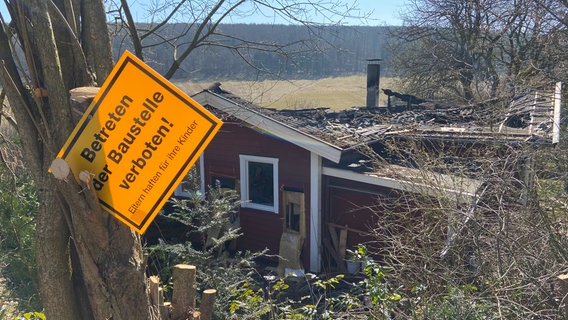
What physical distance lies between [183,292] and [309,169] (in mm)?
6354

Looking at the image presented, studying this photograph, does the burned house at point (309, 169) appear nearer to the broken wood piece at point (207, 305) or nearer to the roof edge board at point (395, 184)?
the roof edge board at point (395, 184)

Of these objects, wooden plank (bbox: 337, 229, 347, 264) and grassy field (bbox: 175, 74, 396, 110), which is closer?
grassy field (bbox: 175, 74, 396, 110)

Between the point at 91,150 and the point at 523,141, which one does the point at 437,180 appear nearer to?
the point at 523,141

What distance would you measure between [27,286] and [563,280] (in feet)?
28.1

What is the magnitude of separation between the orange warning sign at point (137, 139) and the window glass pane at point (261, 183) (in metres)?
7.86

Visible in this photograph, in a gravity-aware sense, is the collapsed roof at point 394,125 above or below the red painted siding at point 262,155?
above

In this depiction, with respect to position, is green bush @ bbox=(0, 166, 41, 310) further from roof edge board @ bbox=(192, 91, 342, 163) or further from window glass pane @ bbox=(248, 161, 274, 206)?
window glass pane @ bbox=(248, 161, 274, 206)

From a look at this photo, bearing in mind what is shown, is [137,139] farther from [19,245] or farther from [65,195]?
[19,245]

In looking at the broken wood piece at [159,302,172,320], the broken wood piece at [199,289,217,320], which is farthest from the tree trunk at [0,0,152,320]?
the broken wood piece at [199,289,217,320]

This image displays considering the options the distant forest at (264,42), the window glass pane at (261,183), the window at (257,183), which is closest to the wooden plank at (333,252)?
the window at (257,183)

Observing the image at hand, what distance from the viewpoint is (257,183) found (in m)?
9.88

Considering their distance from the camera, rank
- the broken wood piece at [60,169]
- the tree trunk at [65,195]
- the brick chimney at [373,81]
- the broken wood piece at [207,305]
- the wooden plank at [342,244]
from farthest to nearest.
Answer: the brick chimney at [373,81] < the wooden plank at [342,244] < the broken wood piece at [207,305] < the tree trunk at [65,195] < the broken wood piece at [60,169]

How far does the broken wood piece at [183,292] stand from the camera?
7.66 feet

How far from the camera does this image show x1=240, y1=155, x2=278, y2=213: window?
9516 mm
